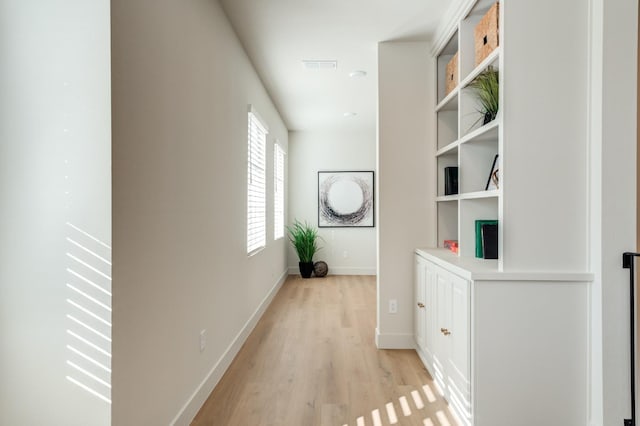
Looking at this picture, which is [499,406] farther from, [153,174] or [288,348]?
[153,174]

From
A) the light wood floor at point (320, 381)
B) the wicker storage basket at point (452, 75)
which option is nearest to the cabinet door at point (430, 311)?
the light wood floor at point (320, 381)

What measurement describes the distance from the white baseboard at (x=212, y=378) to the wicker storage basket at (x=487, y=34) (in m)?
2.61

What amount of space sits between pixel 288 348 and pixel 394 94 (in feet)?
7.65

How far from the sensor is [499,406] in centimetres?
197

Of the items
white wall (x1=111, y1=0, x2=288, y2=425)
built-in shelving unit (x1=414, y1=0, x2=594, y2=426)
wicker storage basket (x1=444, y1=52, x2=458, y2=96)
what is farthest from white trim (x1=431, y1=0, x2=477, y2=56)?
white wall (x1=111, y1=0, x2=288, y2=425)

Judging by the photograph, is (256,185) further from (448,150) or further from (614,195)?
(614,195)

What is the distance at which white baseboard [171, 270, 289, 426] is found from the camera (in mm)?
2049

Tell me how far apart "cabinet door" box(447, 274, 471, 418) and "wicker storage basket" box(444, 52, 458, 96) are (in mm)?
1524

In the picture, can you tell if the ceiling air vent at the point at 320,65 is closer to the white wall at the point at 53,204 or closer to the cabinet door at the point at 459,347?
the cabinet door at the point at 459,347

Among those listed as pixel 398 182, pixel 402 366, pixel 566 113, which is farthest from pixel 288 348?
pixel 566 113

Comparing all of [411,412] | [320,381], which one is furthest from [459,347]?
[320,381]

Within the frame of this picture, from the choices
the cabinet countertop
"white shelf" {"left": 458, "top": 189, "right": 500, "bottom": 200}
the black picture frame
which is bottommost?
the cabinet countertop

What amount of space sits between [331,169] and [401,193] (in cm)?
382

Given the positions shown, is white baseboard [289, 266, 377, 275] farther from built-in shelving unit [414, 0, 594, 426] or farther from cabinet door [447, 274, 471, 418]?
built-in shelving unit [414, 0, 594, 426]
